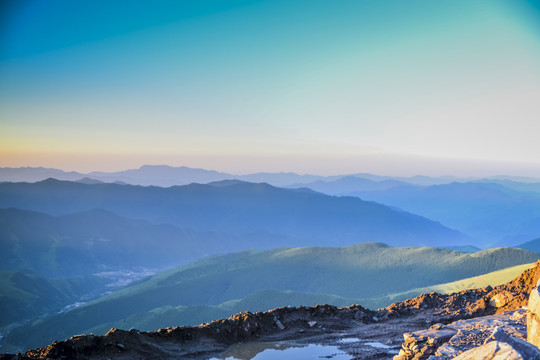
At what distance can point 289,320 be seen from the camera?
1967 cm

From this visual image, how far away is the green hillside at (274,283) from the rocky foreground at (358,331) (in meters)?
44.9

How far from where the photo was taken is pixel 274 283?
107 metres

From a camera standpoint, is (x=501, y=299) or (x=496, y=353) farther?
(x=501, y=299)

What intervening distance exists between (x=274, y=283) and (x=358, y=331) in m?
90.7

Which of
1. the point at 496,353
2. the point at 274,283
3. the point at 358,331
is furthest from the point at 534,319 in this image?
the point at 274,283

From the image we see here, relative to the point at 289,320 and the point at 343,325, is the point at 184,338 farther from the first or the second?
the point at 343,325

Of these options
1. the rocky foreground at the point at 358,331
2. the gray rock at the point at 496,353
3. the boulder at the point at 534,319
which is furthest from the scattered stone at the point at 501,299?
the gray rock at the point at 496,353

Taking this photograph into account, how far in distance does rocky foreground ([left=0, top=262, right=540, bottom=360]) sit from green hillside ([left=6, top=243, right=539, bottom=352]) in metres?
44.9

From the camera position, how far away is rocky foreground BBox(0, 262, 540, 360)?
13.8 m

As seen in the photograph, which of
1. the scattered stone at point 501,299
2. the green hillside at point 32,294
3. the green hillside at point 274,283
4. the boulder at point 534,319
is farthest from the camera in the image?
the green hillside at point 32,294

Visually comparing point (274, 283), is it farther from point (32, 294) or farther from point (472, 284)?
point (32, 294)

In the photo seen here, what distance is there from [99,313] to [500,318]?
9796cm

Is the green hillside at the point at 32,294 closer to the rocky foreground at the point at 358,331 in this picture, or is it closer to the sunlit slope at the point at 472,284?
the sunlit slope at the point at 472,284

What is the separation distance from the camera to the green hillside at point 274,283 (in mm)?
73125
